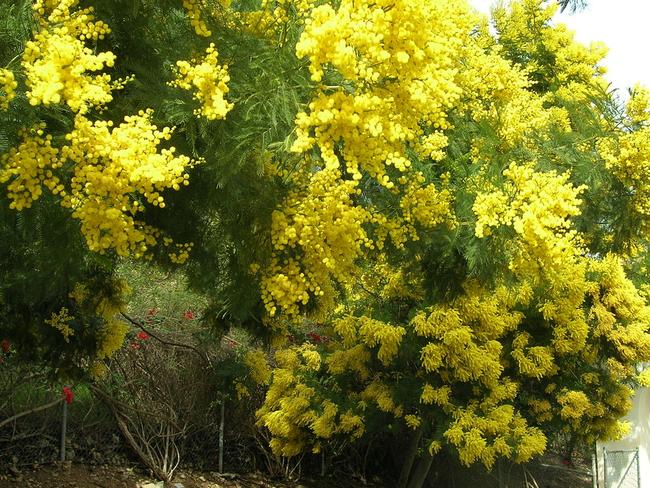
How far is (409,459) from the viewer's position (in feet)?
32.5

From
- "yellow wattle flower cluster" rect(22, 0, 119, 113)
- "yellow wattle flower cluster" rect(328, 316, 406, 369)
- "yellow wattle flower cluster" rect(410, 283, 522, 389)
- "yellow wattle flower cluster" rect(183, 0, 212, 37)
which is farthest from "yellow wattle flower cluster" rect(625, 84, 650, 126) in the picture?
"yellow wattle flower cluster" rect(22, 0, 119, 113)

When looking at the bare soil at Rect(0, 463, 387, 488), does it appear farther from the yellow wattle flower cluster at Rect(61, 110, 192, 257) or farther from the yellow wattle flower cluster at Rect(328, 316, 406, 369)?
the yellow wattle flower cluster at Rect(61, 110, 192, 257)

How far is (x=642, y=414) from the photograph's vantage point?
12852mm

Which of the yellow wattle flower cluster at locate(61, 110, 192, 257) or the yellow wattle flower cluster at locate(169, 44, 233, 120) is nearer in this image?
the yellow wattle flower cluster at locate(61, 110, 192, 257)

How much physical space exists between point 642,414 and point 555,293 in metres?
5.03

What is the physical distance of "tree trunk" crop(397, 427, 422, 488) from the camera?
979cm

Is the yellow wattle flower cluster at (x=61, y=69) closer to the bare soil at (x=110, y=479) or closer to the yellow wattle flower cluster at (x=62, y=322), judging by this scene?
the yellow wattle flower cluster at (x=62, y=322)

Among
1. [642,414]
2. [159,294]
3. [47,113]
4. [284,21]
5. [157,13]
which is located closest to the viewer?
[47,113]

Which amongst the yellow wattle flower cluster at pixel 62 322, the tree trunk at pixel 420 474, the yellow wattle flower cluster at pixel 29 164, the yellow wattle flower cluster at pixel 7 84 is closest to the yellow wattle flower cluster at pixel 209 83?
the yellow wattle flower cluster at pixel 29 164

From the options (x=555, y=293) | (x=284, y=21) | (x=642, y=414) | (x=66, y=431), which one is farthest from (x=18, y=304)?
(x=642, y=414)

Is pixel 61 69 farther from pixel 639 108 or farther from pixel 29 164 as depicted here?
pixel 639 108

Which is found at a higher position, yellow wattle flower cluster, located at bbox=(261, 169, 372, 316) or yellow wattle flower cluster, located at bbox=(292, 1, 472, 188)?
yellow wattle flower cluster, located at bbox=(292, 1, 472, 188)

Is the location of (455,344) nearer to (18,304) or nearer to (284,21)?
(18,304)

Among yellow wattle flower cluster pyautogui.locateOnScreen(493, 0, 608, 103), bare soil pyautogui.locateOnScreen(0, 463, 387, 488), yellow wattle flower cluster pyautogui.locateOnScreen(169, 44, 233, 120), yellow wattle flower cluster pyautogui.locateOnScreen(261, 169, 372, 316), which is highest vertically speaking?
yellow wattle flower cluster pyautogui.locateOnScreen(493, 0, 608, 103)
